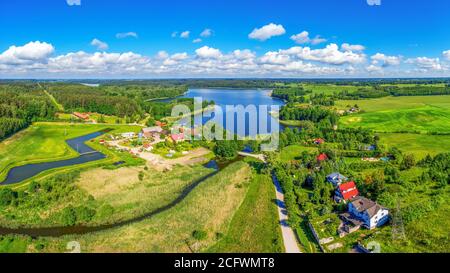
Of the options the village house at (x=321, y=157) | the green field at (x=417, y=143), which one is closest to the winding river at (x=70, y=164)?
the village house at (x=321, y=157)

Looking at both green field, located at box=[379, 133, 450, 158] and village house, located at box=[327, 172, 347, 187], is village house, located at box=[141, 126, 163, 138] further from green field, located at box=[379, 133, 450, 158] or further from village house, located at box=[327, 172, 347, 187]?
green field, located at box=[379, 133, 450, 158]

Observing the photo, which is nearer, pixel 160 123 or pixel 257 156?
pixel 257 156

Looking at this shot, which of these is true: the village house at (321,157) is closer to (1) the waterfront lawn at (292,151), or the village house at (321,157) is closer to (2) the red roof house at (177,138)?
(1) the waterfront lawn at (292,151)

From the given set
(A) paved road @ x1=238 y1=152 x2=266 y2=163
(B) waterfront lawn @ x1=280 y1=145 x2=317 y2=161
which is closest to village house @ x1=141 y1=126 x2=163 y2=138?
(A) paved road @ x1=238 y1=152 x2=266 y2=163

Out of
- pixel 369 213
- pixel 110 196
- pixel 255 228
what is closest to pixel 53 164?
pixel 110 196

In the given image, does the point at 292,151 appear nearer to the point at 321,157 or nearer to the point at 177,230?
the point at 321,157

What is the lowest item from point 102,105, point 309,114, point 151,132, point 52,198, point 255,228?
point 255,228
